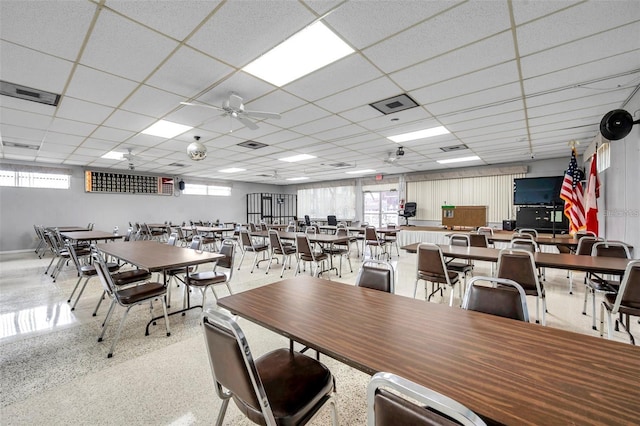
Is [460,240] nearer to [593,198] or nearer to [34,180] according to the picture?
[593,198]

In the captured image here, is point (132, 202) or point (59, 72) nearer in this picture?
point (59, 72)

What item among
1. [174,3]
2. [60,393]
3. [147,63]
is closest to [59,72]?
[147,63]

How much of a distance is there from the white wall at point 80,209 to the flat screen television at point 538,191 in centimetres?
1166

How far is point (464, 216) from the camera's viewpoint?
332 inches

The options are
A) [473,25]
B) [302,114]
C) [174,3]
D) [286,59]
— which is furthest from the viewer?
[302,114]

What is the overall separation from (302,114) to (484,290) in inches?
131

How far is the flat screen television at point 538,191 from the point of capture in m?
6.96

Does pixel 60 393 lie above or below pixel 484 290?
below

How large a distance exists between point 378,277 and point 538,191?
25.3ft

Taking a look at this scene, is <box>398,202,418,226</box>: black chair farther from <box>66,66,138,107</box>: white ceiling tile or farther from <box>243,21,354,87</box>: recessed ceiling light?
<box>66,66,138,107</box>: white ceiling tile

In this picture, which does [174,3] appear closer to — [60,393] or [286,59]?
[286,59]

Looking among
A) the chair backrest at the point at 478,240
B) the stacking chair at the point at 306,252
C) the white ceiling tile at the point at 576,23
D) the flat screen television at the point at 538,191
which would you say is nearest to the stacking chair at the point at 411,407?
the white ceiling tile at the point at 576,23

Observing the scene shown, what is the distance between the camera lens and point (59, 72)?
2783mm

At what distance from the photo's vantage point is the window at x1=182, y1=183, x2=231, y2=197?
11320mm
